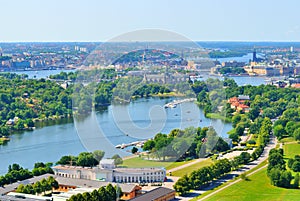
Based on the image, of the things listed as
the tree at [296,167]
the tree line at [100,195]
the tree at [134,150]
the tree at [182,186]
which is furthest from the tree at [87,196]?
the tree at [296,167]

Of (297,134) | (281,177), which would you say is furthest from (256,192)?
(297,134)

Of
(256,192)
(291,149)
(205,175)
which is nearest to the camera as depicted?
(256,192)

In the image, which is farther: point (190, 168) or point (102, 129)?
point (190, 168)

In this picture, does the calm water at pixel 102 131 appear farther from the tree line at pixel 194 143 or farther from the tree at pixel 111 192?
the tree at pixel 111 192

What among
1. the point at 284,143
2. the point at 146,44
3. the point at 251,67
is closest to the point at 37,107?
the point at 284,143

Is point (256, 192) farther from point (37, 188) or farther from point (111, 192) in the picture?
point (37, 188)
